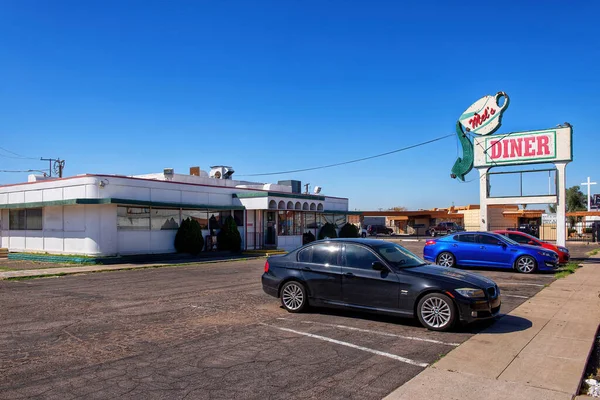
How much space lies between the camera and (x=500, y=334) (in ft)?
25.3

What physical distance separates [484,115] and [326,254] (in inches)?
667

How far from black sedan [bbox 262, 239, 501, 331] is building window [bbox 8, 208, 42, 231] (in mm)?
19759

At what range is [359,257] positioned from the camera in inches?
350

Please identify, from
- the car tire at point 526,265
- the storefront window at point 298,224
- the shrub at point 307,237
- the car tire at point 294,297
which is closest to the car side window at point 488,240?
the car tire at point 526,265

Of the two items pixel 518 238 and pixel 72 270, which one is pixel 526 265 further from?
pixel 72 270

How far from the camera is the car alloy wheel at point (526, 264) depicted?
1666cm

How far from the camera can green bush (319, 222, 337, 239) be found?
33.8 meters

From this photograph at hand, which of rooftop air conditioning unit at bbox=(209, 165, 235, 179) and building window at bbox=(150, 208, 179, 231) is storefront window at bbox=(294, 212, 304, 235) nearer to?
rooftop air conditioning unit at bbox=(209, 165, 235, 179)

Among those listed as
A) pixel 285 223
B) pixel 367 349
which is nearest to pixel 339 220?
pixel 285 223

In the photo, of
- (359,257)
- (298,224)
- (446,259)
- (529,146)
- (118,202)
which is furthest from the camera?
(298,224)

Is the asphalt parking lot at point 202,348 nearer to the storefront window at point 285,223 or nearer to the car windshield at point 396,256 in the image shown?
the car windshield at point 396,256

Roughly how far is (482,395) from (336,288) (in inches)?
159

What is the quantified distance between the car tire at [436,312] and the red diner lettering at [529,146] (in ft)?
55.2

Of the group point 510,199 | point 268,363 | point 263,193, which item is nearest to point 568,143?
point 510,199
